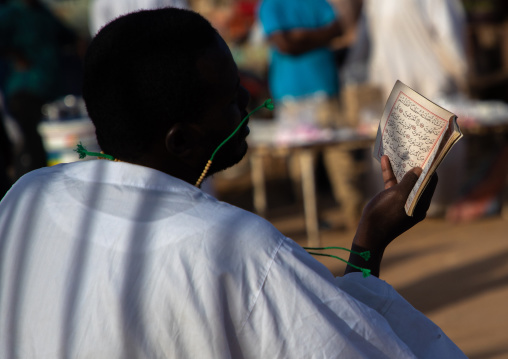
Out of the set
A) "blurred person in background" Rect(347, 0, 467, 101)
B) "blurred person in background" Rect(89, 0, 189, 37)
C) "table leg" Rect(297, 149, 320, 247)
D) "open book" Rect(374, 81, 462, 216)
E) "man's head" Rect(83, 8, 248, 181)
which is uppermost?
"blurred person in background" Rect(89, 0, 189, 37)

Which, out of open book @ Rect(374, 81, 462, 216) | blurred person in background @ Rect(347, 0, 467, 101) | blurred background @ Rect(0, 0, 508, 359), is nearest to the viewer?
open book @ Rect(374, 81, 462, 216)

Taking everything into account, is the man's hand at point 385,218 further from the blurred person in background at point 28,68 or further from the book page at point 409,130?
the blurred person in background at point 28,68

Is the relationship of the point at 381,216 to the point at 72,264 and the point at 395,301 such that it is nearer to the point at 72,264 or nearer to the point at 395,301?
the point at 395,301

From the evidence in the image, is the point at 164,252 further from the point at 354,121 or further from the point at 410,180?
the point at 354,121

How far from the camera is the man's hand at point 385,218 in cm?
155

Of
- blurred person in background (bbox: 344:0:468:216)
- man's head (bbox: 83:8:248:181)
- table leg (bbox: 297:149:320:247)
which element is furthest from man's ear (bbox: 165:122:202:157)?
blurred person in background (bbox: 344:0:468:216)

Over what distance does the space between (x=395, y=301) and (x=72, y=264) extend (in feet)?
1.88

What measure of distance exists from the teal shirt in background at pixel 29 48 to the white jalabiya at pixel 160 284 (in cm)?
536

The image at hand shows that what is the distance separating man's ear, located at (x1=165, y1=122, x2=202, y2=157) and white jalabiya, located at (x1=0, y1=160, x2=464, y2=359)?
9 cm

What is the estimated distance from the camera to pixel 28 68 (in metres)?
6.54

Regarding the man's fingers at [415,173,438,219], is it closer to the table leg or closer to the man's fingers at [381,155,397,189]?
the man's fingers at [381,155,397,189]

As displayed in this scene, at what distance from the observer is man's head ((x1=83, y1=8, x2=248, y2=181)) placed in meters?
1.39

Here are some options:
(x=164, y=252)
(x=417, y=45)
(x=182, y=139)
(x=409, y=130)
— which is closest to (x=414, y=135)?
(x=409, y=130)

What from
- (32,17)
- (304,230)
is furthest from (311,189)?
(32,17)
